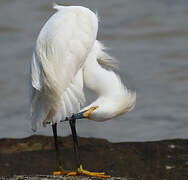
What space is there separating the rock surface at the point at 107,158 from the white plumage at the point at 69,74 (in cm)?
177

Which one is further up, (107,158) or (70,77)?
(70,77)

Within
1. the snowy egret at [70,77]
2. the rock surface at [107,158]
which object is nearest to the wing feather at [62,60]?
the snowy egret at [70,77]

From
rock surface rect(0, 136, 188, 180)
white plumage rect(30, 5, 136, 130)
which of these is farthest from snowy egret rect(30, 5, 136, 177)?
rock surface rect(0, 136, 188, 180)

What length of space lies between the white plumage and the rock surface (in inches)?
69.7

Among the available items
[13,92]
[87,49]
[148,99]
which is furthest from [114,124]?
[87,49]

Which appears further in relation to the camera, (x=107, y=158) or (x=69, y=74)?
(x=107, y=158)

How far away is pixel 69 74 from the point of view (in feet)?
18.2

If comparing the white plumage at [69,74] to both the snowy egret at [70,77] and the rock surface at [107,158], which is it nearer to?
the snowy egret at [70,77]

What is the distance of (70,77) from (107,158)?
2387 millimetres

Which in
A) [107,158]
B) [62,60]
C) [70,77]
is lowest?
[107,158]

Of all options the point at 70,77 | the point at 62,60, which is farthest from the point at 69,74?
the point at 62,60

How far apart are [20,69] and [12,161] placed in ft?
26.4

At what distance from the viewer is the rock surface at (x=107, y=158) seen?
23.8 ft

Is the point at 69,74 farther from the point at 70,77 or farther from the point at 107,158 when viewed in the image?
the point at 107,158
